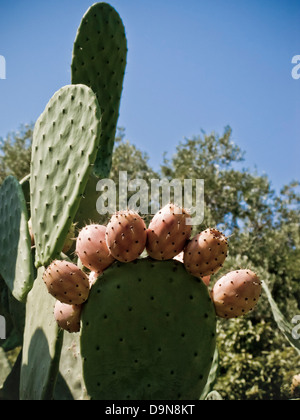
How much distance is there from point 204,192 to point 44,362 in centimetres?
829

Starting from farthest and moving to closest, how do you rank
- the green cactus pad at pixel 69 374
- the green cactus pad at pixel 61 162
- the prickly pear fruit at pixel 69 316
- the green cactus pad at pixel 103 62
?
the green cactus pad at pixel 103 62, the green cactus pad at pixel 69 374, the green cactus pad at pixel 61 162, the prickly pear fruit at pixel 69 316

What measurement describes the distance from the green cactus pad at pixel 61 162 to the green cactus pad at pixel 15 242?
0.21 ft

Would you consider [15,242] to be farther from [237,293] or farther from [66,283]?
[237,293]

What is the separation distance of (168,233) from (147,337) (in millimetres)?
307

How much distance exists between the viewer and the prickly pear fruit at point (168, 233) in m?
1.48

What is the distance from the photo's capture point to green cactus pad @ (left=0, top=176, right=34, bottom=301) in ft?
5.80

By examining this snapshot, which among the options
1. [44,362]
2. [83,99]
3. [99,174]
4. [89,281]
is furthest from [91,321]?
[99,174]

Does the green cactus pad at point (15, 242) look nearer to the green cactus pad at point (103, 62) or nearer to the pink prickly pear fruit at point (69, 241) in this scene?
the pink prickly pear fruit at point (69, 241)

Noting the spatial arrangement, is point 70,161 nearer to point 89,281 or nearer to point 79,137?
point 79,137

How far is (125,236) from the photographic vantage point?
146cm
